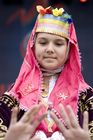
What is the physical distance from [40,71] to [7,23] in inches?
101

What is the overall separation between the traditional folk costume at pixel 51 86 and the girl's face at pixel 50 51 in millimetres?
38

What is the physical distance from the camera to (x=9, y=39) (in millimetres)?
6168

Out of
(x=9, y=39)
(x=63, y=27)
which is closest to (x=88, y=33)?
(x=9, y=39)

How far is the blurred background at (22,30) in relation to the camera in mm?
6074

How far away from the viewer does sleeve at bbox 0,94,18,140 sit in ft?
11.6

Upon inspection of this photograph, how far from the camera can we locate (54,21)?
3.69 m

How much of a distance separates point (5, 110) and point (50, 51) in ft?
1.41

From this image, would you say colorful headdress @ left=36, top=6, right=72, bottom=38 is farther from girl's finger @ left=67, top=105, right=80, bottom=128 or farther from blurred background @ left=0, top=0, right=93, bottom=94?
blurred background @ left=0, top=0, right=93, bottom=94

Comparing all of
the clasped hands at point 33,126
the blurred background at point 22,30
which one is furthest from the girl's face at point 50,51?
the blurred background at point 22,30

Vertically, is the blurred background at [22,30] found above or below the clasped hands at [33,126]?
above

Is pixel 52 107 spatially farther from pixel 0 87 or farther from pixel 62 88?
pixel 0 87

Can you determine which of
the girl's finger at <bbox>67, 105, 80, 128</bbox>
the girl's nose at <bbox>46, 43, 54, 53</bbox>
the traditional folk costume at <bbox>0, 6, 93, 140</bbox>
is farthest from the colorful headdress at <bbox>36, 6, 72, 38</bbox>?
the girl's finger at <bbox>67, 105, 80, 128</bbox>

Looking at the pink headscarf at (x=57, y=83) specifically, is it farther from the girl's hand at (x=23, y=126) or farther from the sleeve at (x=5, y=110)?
the girl's hand at (x=23, y=126)

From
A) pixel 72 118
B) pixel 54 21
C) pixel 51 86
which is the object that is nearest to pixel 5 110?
pixel 51 86
